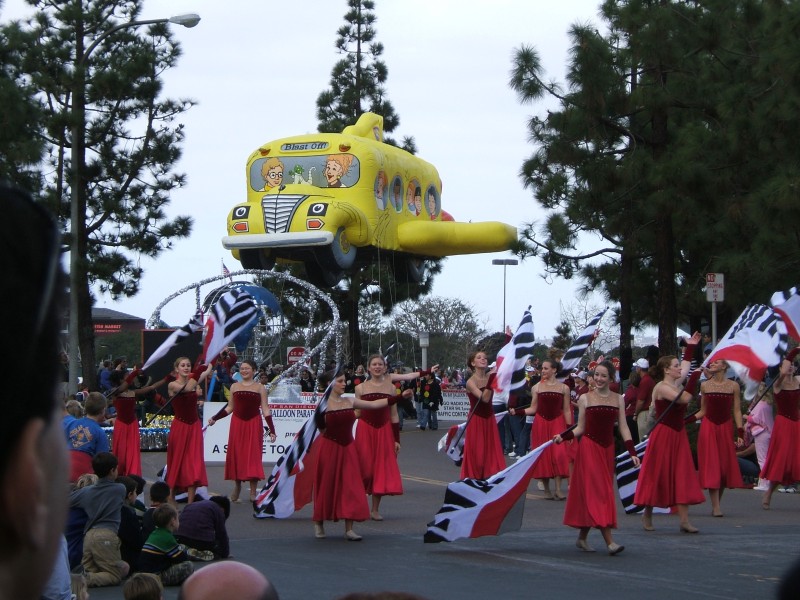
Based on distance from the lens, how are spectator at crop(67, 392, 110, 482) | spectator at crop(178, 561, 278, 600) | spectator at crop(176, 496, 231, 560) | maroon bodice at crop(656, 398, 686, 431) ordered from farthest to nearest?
maroon bodice at crop(656, 398, 686, 431) → spectator at crop(67, 392, 110, 482) → spectator at crop(176, 496, 231, 560) → spectator at crop(178, 561, 278, 600)

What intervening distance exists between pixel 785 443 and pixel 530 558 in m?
5.07

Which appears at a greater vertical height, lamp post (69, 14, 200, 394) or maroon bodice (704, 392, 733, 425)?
lamp post (69, 14, 200, 394)

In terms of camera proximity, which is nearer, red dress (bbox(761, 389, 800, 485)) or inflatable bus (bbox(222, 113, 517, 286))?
red dress (bbox(761, 389, 800, 485))

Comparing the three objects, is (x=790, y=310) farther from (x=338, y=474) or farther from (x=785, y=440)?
(x=338, y=474)

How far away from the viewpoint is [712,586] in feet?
32.6

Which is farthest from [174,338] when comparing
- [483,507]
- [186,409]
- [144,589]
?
[144,589]

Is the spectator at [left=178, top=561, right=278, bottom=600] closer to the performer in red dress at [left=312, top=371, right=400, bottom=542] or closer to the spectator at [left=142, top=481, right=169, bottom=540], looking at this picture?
the spectator at [left=142, top=481, right=169, bottom=540]

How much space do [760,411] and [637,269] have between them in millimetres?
13186

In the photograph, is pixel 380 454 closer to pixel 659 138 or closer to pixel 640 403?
pixel 640 403

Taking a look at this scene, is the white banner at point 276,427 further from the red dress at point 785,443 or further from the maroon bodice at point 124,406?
the red dress at point 785,443

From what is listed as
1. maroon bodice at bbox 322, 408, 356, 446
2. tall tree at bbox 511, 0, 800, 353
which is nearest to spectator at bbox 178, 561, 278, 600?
maroon bodice at bbox 322, 408, 356, 446

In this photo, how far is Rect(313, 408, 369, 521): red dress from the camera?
12.9 metres

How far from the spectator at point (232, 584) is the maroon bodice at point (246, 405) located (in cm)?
1429

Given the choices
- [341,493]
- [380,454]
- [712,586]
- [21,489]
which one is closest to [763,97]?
[380,454]
